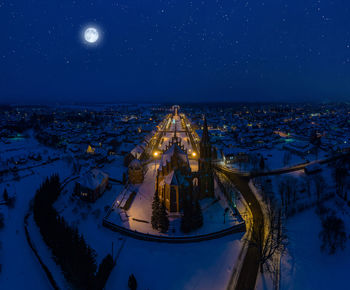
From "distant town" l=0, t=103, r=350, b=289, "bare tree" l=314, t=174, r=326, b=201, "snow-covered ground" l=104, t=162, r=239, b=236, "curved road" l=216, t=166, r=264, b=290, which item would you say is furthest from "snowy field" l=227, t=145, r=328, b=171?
"snow-covered ground" l=104, t=162, r=239, b=236

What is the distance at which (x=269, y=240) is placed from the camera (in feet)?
68.6

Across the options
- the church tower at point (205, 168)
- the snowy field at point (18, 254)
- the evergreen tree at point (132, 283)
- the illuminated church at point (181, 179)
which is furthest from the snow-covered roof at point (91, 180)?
the evergreen tree at point (132, 283)

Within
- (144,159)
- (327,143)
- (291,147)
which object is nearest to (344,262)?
(144,159)

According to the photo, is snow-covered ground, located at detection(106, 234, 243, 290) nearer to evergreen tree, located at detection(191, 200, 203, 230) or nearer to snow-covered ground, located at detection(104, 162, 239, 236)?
snow-covered ground, located at detection(104, 162, 239, 236)

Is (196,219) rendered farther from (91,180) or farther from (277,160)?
(277,160)

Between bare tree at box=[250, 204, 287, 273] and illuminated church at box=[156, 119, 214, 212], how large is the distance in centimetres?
768

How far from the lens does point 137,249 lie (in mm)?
20312

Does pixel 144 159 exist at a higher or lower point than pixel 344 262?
higher

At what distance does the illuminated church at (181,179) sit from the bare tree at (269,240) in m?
7.68

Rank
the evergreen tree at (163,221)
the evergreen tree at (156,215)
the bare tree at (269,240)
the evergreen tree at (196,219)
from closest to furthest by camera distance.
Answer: the bare tree at (269,240) → the evergreen tree at (163,221) → the evergreen tree at (156,215) → the evergreen tree at (196,219)

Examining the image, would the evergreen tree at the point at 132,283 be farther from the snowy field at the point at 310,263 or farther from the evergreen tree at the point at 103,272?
the snowy field at the point at 310,263

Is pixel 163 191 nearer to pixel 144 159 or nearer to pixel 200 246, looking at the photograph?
pixel 200 246

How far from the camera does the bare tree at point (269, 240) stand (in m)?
18.2

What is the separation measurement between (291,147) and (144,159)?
3835 cm
